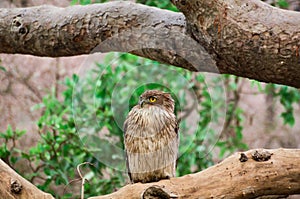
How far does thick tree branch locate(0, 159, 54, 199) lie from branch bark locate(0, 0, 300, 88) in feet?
1.84

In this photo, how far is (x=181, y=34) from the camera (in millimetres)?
1836

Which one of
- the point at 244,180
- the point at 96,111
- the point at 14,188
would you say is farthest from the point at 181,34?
the point at 96,111

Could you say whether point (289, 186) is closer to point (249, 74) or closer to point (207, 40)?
point (249, 74)

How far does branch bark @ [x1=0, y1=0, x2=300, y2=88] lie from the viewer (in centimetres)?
161

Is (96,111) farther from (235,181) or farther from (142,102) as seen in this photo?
(235,181)

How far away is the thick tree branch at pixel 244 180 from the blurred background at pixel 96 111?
1.05ft

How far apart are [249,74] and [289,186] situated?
338 millimetres

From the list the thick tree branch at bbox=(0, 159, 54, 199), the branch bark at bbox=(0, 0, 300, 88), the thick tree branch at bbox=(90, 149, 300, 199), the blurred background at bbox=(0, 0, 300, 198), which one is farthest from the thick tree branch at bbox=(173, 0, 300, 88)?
the thick tree branch at bbox=(0, 159, 54, 199)

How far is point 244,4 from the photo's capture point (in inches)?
64.6

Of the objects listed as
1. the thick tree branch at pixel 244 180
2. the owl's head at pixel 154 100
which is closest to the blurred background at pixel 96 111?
the owl's head at pixel 154 100

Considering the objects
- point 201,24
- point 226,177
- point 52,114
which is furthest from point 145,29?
point 52,114

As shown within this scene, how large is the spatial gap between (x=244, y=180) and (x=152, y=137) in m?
0.46

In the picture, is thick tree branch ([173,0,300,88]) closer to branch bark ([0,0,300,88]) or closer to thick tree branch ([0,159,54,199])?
branch bark ([0,0,300,88])

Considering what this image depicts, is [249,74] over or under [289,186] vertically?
over
